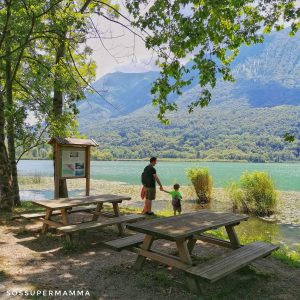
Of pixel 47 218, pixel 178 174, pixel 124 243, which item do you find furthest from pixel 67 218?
pixel 178 174

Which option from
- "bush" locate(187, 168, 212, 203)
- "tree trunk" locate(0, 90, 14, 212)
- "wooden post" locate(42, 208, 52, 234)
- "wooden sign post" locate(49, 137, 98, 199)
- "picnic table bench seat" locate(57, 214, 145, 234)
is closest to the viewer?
"picnic table bench seat" locate(57, 214, 145, 234)

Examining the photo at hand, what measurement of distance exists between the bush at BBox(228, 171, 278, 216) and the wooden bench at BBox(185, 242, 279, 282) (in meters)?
8.81

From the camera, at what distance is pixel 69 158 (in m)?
9.76

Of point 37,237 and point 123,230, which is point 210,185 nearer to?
point 123,230

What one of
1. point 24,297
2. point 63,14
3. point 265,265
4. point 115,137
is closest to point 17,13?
point 63,14

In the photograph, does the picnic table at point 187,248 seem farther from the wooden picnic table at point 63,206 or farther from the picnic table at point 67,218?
the wooden picnic table at point 63,206

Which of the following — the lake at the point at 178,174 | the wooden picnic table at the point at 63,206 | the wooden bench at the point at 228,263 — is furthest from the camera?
the lake at the point at 178,174

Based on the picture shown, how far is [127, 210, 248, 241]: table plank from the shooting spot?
4.05 metres

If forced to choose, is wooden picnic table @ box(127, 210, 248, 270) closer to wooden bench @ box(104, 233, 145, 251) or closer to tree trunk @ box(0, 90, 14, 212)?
wooden bench @ box(104, 233, 145, 251)

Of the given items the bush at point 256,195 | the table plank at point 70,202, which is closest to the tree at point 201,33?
the table plank at point 70,202

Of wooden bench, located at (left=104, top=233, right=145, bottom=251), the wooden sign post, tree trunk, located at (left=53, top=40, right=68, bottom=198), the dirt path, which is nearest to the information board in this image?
the wooden sign post

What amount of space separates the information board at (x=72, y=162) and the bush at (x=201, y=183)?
773 cm

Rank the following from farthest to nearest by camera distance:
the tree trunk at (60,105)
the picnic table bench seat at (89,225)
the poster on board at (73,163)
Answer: the tree trunk at (60,105) → the poster on board at (73,163) → the picnic table bench seat at (89,225)

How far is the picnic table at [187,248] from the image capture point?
12.8ft
